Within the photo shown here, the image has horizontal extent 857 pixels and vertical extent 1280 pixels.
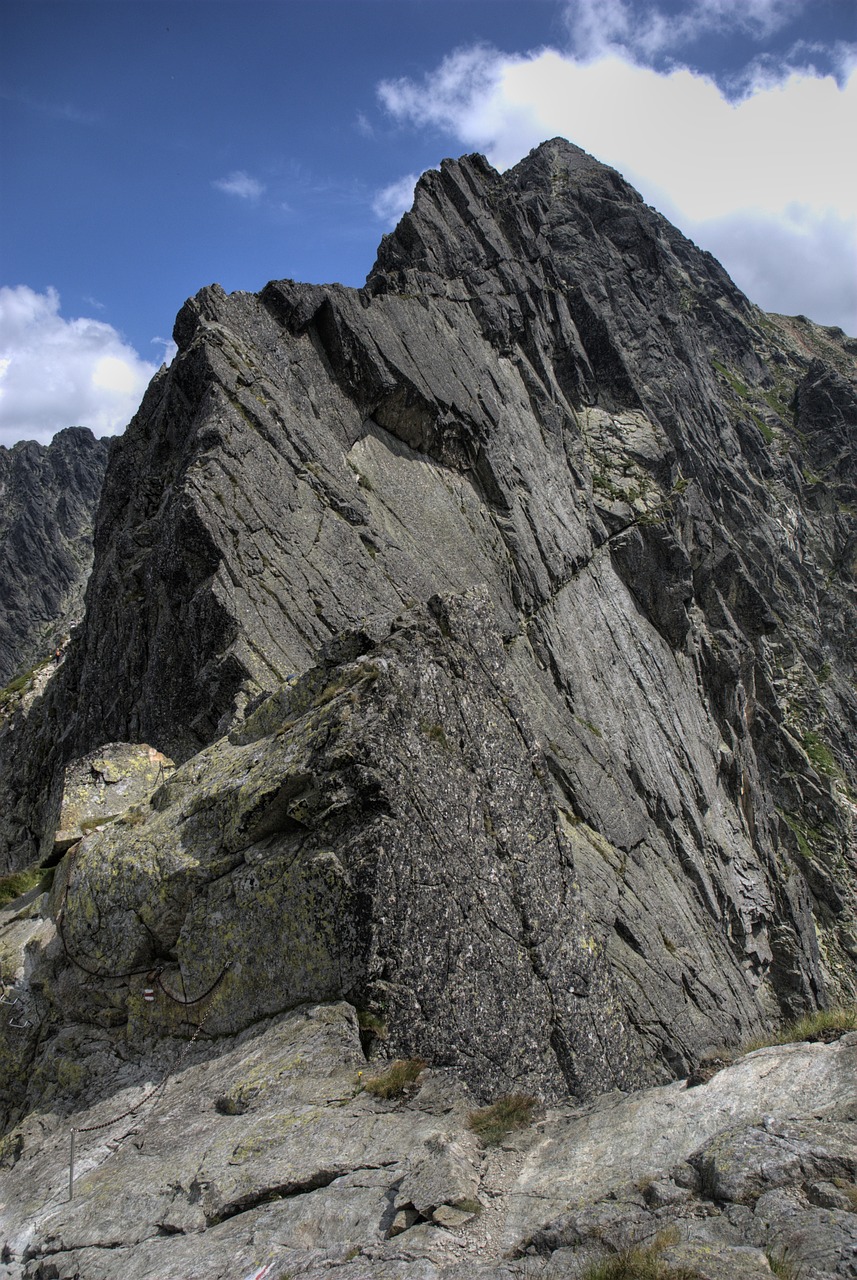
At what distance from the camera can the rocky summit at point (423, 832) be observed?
29.1 feet

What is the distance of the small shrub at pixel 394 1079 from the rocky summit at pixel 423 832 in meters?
0.08

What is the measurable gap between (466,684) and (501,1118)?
753 cm

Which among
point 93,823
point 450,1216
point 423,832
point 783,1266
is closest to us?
point 783,1266

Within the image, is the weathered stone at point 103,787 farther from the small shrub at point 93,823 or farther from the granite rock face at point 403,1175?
the granite rock face at point 403,1175

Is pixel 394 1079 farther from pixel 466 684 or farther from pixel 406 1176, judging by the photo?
pixel 466 684

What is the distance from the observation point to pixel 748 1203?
7297mm

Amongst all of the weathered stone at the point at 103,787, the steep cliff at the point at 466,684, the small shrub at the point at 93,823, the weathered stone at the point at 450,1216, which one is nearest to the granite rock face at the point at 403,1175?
the weathered stone at the point at 450,1216

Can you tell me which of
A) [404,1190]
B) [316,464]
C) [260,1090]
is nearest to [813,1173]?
[404,1190]

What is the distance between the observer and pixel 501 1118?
10.2m

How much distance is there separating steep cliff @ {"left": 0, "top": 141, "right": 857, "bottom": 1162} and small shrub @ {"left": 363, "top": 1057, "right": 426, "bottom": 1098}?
1.29 feet

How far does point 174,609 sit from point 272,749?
606 inches

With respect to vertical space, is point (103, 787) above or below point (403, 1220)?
above

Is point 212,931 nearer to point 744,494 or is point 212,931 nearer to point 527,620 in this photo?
point 527,620

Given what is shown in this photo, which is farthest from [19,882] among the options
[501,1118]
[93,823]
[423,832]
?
[501,1118]
